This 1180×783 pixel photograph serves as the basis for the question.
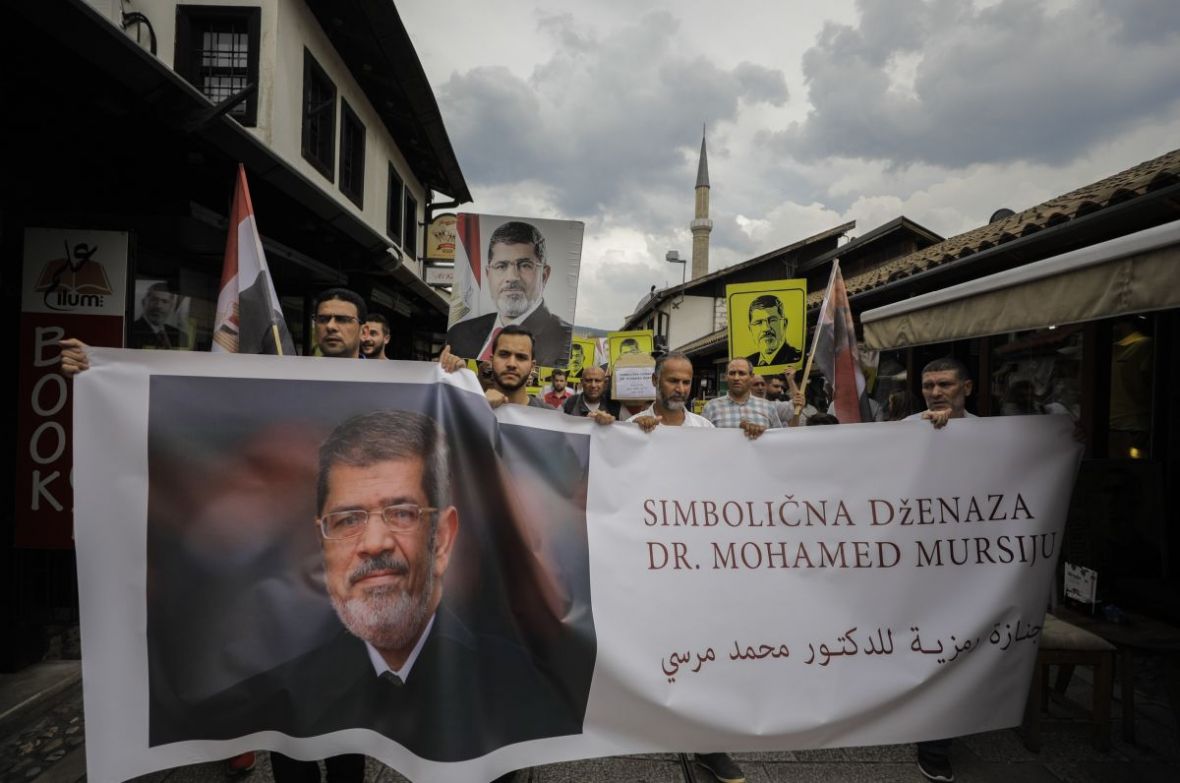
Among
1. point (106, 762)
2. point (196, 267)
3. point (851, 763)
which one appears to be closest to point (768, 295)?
point (851, 763)

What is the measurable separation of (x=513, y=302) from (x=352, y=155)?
373 inches

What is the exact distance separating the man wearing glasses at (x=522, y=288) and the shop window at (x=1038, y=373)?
3709 mm

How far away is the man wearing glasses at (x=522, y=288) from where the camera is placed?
4.56 metres

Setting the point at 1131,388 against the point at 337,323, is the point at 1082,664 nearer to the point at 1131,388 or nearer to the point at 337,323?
the point at 1131,388

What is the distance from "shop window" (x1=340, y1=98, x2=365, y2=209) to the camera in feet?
37.4

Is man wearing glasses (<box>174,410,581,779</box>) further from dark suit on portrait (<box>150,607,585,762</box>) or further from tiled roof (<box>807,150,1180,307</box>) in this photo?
tiled roof (<box>807,150,1180,307</box>)

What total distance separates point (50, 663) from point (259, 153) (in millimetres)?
3383

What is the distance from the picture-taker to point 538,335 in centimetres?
464

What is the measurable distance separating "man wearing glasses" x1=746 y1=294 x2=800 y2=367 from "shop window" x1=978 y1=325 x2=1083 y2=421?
1868 millimetres

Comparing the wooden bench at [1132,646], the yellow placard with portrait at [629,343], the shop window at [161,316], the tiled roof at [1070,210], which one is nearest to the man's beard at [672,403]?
the wooden bench at [1132,646]

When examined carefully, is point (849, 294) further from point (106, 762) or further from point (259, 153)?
point (106, 762)

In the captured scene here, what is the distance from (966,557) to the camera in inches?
99.0

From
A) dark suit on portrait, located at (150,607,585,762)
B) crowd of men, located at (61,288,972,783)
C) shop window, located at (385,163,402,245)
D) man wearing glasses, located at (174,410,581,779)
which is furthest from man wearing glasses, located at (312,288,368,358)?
shop window, located at (385,163,402,245)

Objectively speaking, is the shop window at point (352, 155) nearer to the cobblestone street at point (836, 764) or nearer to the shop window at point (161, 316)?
the shop window at point (161, 316)
